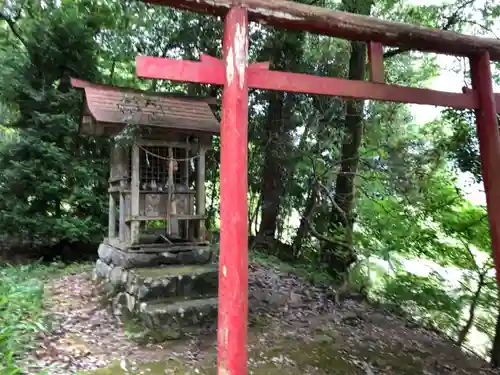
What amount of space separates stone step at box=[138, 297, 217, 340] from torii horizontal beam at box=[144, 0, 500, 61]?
3.79 meters

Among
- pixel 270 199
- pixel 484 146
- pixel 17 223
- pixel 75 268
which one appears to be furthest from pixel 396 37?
pixel 17 223

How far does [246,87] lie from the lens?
143 inches

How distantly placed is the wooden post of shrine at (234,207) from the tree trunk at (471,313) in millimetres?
4565

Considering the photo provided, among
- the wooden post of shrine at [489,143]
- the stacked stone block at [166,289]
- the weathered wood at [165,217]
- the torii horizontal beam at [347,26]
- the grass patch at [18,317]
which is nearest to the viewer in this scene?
the torii horizontal beam at [347,26]

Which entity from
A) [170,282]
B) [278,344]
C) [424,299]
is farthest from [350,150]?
[170,282]

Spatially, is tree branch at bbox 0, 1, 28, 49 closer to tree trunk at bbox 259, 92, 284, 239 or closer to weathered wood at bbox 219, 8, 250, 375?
tree trunk at bbox 259, 92, 284, 239

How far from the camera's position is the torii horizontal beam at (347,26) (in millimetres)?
3617

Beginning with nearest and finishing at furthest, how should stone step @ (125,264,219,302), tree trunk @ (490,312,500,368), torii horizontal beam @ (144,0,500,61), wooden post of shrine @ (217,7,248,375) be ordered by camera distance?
wooden post of shrine @ (217,7,248,375), torii horizontal beam @ (144,0,500,61), stone step @ (125,264,219,302), tree trunk @ (490,312,500,368)

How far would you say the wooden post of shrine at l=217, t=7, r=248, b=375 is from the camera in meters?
3.43

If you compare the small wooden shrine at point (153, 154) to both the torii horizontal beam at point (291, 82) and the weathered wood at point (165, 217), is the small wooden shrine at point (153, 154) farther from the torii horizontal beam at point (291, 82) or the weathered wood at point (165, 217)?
the torii horizontal beam at point (291, 82)

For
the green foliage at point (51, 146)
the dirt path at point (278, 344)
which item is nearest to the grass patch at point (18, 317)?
the dirt path at point (278, 344)

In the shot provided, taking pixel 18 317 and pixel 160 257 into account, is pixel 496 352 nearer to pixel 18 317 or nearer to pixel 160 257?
pixel 160 257

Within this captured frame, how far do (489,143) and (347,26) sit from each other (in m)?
2.04

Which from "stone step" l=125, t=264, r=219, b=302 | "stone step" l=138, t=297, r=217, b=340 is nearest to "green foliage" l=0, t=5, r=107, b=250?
"stone step" l=125, t=264, r=219, b=302
